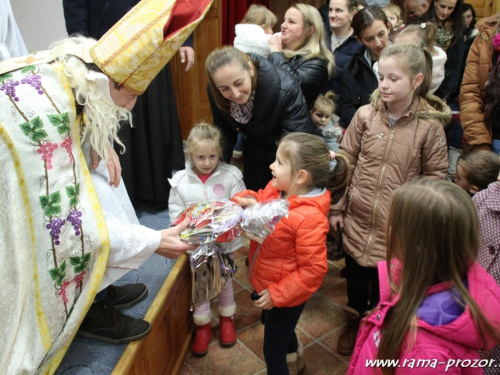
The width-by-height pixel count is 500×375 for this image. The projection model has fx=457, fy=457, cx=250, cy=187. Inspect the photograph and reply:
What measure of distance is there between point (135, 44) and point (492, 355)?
1417mm

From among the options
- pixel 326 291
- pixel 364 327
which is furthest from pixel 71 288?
pixel 326 291

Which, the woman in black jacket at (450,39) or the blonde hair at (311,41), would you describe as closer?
the blonde hair at (311,41)

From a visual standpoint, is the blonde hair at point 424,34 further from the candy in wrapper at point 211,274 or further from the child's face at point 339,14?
the candy in wrapper at point 211,274

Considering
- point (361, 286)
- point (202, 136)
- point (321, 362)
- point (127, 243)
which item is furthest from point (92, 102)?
point (321, 362)

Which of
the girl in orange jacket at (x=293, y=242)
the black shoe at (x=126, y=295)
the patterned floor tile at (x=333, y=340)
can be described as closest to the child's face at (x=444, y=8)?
the girl in orange jacket at (x=293, y=242)

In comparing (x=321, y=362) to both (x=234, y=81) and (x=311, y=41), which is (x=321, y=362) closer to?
(x=234, y=81)

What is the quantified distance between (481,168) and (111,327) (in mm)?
1516

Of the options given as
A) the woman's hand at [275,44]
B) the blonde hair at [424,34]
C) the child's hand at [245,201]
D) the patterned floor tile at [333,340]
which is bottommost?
the patterned floor tile at [333,340]

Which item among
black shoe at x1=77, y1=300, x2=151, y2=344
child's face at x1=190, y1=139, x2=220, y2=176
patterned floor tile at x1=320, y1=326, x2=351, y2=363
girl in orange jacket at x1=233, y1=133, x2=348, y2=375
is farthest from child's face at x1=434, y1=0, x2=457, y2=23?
black shoe at x1=77, y1=300, x2=151, y2=344

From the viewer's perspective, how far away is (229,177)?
81.4 inches

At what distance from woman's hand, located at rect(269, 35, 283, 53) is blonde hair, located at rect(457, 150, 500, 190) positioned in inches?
41.2

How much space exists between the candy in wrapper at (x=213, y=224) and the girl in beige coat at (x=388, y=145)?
595 millimetres

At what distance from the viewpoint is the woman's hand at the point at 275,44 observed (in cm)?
229

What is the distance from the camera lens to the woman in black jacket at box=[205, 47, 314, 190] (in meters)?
1.80
